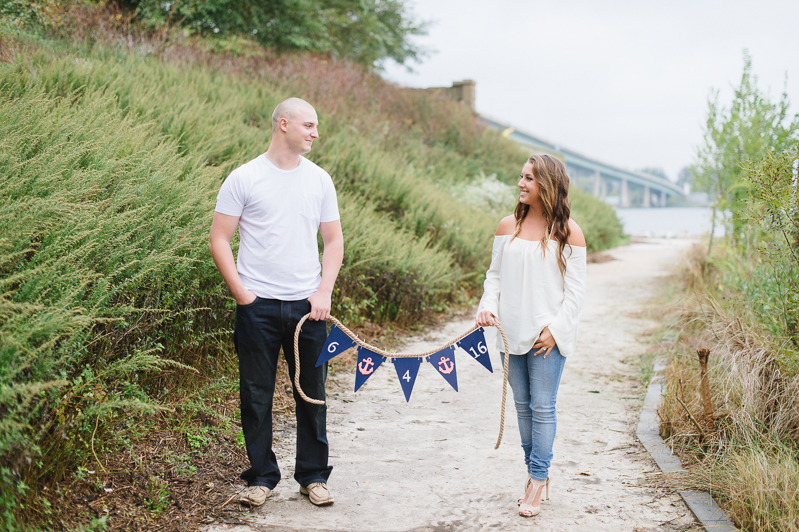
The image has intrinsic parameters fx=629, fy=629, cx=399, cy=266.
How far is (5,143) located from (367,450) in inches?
120

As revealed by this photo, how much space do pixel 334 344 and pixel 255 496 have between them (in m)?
0.88

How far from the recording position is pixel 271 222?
318 centimetres

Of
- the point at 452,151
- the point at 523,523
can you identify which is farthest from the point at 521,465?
the point at 452,151

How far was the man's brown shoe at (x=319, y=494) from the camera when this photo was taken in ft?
11.0

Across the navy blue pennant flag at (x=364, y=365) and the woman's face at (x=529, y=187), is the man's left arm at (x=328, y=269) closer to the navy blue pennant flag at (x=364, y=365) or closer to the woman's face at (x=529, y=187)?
the navy blue pennant flag at (x=364, y=365)

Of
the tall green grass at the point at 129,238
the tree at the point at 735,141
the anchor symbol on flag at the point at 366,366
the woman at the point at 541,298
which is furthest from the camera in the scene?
the tree at the point at 735,141

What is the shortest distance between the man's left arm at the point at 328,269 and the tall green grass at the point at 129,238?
3.07 ft

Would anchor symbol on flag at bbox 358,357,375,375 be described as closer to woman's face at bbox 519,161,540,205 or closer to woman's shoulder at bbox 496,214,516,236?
woman's shoulder at bbox 496,214,516,236

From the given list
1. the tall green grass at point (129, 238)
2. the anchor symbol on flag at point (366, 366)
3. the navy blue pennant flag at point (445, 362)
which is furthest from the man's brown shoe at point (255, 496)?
the navy blue pennant flag at point (445, 362)

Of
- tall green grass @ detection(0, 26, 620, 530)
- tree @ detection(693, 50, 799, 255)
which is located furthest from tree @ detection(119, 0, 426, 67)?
tree @ detection(693, 50, 799, 255)

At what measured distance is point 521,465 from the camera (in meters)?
4.09

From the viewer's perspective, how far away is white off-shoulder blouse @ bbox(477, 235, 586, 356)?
3.21 m

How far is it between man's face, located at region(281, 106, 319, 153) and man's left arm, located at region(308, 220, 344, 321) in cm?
44

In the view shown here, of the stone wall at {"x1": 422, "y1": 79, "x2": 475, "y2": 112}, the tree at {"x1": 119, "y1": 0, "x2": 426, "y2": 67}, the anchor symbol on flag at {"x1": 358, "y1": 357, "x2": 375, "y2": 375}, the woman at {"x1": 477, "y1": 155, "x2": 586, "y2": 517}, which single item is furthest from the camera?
the stone wall at {"x1": 422, "y1": 79, "x2": 475, "y2": 112}
